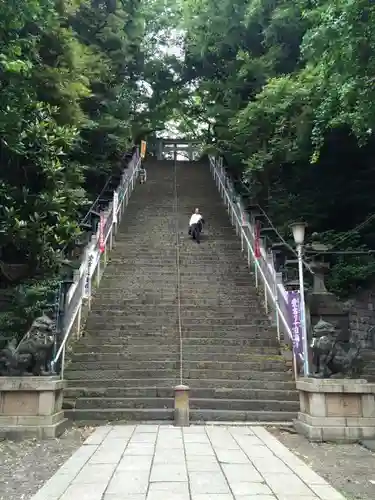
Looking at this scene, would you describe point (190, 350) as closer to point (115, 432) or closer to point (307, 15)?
point (115, 432)

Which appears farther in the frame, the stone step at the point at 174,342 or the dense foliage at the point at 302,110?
the stone step at the point at 174,342

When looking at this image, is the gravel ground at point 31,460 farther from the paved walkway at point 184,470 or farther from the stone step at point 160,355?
the stone step at point 160,355

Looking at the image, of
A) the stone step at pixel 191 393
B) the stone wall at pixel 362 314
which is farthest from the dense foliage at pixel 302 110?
the stone step at pixel 191 393

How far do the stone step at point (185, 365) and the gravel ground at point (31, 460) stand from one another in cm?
167

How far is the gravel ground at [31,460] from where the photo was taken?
455 centimetres

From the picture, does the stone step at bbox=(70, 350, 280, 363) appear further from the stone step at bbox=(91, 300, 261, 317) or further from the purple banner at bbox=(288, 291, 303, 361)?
the stone step at bbox=(91, 300, 261, 317)

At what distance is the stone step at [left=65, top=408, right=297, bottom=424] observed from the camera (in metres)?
7.49

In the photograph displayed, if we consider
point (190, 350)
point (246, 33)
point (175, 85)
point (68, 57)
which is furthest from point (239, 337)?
point (175, 85)

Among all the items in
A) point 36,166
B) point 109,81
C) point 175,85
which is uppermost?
point 175,85

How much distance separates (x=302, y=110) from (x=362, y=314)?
516cm

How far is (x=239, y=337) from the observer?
964 cm

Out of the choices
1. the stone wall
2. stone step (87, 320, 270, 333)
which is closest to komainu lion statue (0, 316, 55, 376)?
stone step (87, 320, 270, 333)

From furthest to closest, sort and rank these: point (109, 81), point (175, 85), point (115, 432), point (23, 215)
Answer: point (175, 85), point (109, 81), point (23, 215), point (115, 432)

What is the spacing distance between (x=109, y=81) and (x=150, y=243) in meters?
6.04
